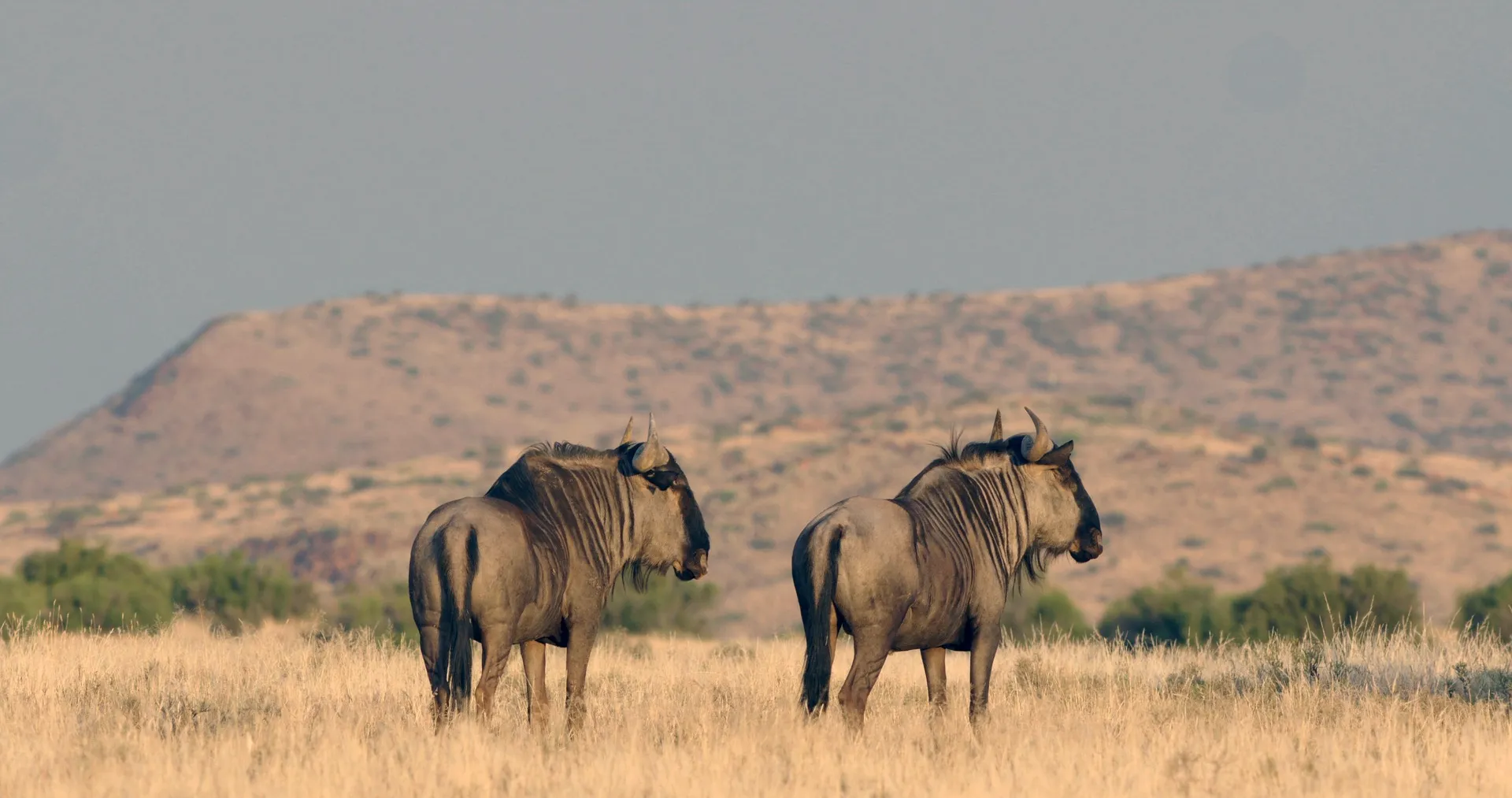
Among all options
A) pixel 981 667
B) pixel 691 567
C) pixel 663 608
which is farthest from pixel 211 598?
pixel 981 667

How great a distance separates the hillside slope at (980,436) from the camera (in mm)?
62094

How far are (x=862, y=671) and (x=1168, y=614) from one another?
23.8 m

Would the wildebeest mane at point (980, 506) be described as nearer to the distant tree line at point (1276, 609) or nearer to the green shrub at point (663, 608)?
the distant tree line at point (1276, 609)

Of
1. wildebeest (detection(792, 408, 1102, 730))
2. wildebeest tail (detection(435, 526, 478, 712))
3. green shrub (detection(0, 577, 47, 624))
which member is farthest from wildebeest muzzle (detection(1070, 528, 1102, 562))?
green shrub (detection(0, 577, 47, 624))

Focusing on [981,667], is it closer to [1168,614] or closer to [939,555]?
[939,555]

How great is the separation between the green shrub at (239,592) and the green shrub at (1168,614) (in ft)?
46.3

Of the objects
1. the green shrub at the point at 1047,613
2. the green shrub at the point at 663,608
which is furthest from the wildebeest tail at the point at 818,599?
the green shrub at the point at 1047,613

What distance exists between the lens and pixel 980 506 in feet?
39.4

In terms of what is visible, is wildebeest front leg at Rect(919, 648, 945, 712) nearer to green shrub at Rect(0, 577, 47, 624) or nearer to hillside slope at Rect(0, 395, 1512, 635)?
green shrub at Rect(0, 577, 47, 624)

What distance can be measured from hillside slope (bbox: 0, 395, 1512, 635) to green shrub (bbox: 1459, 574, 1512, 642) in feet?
72.1

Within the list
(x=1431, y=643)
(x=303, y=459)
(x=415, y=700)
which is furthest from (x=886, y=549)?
(x=303, y=459)

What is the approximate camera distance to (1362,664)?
15.7 m

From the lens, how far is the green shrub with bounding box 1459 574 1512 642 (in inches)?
1062

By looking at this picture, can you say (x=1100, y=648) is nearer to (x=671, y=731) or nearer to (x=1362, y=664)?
(x=1362, y=664)
